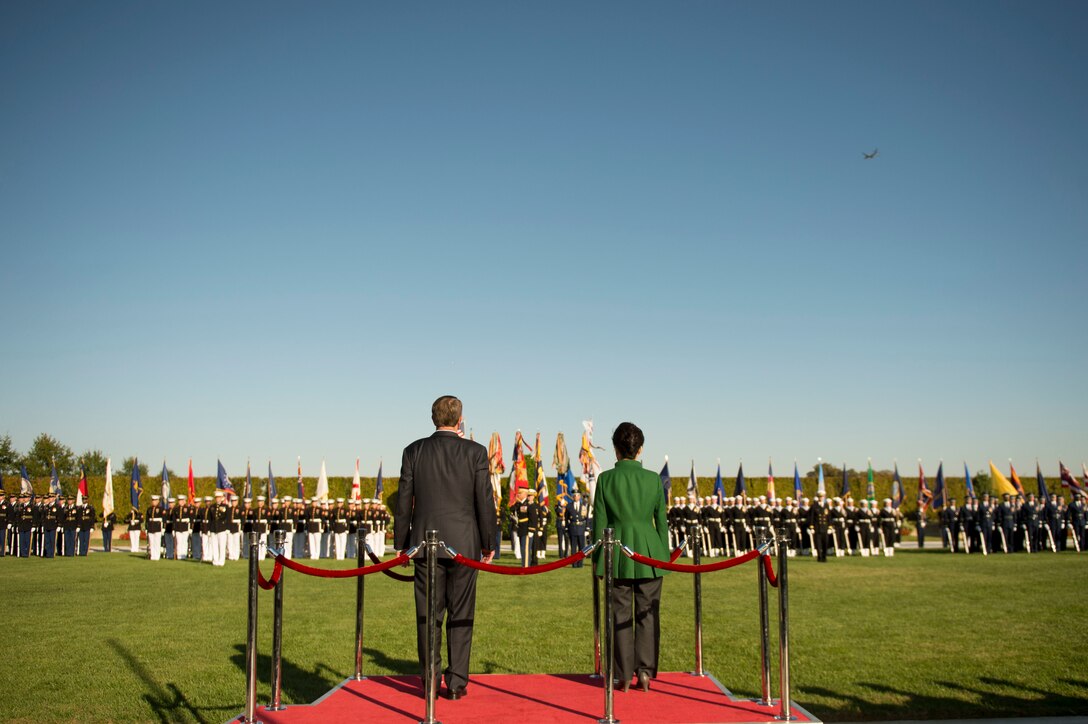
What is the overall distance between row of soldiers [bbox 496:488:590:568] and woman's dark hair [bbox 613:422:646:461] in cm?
1678

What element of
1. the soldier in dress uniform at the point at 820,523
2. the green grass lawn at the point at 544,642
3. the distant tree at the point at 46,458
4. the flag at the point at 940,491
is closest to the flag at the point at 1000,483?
the flag at the point at 940,491

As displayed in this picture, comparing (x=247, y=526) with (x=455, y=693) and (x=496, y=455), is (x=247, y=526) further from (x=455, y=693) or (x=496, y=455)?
(x=455, y=693)

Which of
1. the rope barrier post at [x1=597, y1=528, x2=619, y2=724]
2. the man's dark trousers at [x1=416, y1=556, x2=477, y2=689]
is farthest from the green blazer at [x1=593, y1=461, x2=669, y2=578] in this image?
the man's dark trousers at [x1=416, y1=556, x2=477, y2=689]

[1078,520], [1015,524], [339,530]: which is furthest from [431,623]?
[1078,520]

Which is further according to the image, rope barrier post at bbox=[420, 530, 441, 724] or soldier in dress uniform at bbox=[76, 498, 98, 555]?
soldier in dress uniform at bbox=[76, 498, 98, 555]

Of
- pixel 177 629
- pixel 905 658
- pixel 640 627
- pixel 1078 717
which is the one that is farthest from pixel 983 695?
pixel 177 629

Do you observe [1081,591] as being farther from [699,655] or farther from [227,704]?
[227,704]

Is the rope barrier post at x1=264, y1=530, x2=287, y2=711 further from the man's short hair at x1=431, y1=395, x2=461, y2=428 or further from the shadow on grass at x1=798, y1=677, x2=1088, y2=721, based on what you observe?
the shadow on grass at x1=798, y1=677, x2=1088, y2=721

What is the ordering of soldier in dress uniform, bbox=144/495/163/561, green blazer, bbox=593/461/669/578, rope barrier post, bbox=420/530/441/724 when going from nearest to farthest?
rope barrier post, bbox=420/530/441/724, green blazer, bbox=593/461/669/578, soldier in dress uniform, bbox=144/495/163/561

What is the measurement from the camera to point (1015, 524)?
2977 cm

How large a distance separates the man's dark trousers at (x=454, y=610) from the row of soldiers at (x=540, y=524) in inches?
667

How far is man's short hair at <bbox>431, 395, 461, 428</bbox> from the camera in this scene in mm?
6523

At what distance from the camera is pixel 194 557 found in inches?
1049

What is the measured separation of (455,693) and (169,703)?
8.33ft
